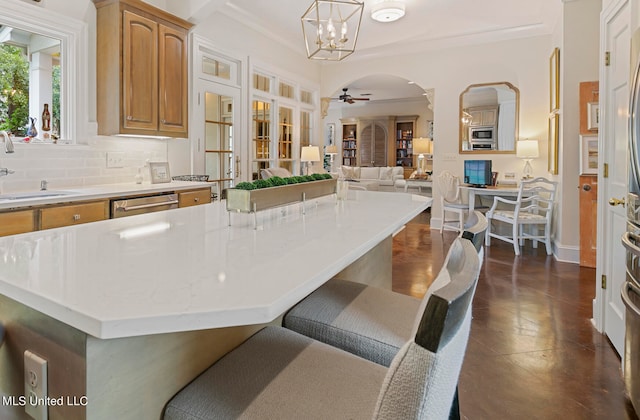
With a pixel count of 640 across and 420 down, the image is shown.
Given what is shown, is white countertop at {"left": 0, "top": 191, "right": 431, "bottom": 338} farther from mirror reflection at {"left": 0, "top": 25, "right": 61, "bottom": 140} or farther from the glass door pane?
the glass door pane

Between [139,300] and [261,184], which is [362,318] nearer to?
[261,184]

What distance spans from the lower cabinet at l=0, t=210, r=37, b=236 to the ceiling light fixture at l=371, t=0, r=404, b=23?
407 cm

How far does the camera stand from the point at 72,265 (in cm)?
86

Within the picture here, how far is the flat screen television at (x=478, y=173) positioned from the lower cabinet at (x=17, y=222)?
5.15 m

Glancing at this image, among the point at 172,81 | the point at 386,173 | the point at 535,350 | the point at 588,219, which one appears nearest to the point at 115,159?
the point at 172,81

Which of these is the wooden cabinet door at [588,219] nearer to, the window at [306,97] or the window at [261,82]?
the window at [261,82]

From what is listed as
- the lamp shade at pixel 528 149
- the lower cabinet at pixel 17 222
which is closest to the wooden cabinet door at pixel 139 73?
the lower cabinet at pixel 17 222

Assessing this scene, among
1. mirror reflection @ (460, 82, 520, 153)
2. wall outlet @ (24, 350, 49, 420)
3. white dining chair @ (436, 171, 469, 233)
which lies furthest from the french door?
wall outlet @ (24, 350, 49, 420)

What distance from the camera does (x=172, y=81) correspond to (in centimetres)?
387

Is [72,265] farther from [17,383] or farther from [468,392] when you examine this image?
[468,392]

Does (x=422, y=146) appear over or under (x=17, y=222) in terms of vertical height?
over

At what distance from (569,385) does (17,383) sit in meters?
2.19

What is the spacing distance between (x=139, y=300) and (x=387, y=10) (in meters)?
4.78

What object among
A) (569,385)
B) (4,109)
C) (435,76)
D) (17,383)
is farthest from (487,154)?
(17,383)
